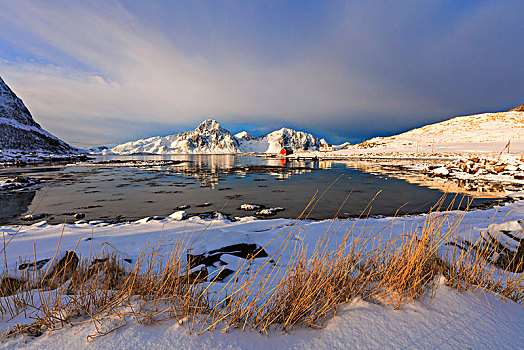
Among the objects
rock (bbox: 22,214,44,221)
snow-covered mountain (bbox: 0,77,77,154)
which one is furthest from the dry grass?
snow-covered mountain (bbox: 0,77,77,154)

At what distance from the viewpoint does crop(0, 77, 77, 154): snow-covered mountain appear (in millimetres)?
76181

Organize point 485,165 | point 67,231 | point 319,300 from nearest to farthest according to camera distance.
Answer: point 319,300 → point 67,231 → point 485,165

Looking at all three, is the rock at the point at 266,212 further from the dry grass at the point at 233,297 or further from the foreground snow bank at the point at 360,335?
the foreground snow bank at the point at 360,335

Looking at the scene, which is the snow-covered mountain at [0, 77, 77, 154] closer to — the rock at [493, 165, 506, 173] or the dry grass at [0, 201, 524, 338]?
the dry grass at [0, 201, 524, 338]

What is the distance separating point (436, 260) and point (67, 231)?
8099 millimetres

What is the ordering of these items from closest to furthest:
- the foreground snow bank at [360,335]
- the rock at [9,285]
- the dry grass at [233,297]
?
the foreground snow bank at [360,335], the dry grass at [233,297], the rock at [9,285]

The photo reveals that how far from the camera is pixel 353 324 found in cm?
181

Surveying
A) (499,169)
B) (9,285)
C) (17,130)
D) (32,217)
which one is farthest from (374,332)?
(17,130)

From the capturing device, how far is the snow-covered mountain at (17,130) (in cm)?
7618

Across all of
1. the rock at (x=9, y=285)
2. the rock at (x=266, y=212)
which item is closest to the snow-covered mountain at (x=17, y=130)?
the rock at (x=266, y=212)

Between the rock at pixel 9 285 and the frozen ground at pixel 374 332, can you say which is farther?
the rock at pixel 9 285

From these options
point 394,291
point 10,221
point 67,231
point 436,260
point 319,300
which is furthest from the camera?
point 10,221

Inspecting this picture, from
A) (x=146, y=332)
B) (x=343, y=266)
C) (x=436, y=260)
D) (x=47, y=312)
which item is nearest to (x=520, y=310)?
(x=436, y=260)

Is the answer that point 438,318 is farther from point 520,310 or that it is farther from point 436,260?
point 436,260
